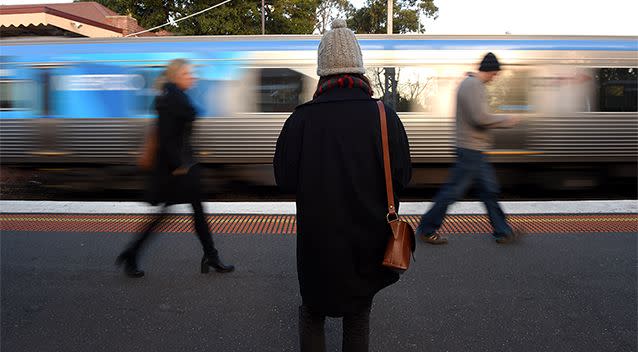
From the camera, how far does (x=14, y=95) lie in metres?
8.23

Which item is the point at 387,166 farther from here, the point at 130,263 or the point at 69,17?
the point at 69,17

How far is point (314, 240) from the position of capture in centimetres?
207

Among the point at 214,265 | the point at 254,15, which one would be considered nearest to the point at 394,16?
the point at 254,15

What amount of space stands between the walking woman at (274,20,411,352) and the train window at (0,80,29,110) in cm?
762

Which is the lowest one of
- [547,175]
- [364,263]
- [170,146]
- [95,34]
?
[547,175]

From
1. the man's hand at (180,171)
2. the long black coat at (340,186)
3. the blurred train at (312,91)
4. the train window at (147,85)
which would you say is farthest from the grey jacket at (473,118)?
the train window at (147,85)

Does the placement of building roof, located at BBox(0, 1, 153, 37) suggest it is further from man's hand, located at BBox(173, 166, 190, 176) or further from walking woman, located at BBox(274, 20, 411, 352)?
walking woman, located at BBox(274, 20, 411, 352)

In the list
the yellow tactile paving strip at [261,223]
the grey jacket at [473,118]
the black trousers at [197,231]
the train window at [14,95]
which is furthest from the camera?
the train window at [14,95]

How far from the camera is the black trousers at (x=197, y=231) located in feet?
12.7

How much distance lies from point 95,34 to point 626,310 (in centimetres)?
2425

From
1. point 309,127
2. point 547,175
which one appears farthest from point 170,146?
→ point 547,175

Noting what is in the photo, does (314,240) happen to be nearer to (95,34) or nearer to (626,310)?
(626,310)

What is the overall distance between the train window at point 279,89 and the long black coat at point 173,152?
409 cm

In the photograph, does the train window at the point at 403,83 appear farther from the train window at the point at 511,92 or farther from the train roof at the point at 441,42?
the train window at the point at 511,92
